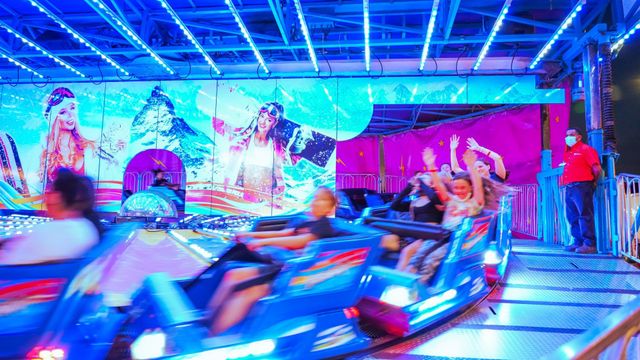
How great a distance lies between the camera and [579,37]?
5027 mm

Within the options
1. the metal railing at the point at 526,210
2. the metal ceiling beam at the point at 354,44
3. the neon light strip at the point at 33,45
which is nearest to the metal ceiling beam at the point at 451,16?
the metal ceiling beam at the point at 354,44

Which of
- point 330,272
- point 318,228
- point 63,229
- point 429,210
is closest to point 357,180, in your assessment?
point 429,210

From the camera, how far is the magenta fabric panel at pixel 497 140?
24.3 feet

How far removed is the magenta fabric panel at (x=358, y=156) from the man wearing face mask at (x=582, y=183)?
22.0 feet

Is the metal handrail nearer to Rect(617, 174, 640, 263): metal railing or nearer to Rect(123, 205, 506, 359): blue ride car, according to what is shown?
Rect(123, 205, 506, 359): blue ride car

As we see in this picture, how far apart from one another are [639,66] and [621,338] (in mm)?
6912

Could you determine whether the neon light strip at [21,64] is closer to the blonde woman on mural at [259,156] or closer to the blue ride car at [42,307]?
the blonde woman on mural at [259,156]

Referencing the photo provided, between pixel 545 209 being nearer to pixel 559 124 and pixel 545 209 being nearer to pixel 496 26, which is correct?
pixel 559 124

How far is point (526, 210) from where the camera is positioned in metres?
6.69

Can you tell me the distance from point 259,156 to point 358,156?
5.08 metres

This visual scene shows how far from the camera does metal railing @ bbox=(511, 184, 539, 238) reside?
6.30 metres

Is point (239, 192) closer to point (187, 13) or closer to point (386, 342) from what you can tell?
point (187, 13)

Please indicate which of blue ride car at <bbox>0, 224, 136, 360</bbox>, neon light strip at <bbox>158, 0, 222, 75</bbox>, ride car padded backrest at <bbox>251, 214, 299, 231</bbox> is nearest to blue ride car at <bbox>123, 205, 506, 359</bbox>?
blue ride car at <bbox>0, 224, 136, 360</bbox>

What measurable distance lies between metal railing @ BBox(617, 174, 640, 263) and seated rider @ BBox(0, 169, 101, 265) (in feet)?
13.8
